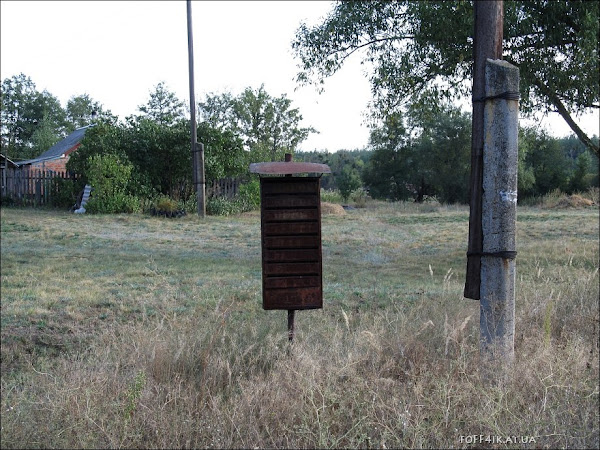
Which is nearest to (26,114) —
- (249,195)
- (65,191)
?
(65,191)

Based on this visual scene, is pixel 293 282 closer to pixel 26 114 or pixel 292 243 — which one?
pixel 292 243

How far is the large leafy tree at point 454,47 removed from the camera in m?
8.33

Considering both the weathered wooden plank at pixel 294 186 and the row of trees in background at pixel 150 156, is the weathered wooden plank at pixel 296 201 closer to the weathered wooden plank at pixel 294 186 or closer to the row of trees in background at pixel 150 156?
the weathered wooden plank at pixel 294 186

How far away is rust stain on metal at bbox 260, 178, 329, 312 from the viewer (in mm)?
4500

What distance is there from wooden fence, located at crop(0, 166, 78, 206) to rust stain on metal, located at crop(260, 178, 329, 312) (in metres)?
19.4

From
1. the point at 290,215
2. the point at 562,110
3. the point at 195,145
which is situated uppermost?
the point at 195,145

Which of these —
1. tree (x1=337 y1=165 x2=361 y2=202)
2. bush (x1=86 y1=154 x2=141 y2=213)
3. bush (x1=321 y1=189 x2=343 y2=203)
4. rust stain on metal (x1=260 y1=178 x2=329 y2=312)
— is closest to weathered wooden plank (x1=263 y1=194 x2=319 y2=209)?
rust stain on metal (x1=260 y1=178 x2=329 y2=312)

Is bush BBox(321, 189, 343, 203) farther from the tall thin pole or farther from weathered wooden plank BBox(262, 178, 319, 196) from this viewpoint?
weathered wooden plank BBox(262, 178, 319, 196)

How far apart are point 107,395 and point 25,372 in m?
1.90

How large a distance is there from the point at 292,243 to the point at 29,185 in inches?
806

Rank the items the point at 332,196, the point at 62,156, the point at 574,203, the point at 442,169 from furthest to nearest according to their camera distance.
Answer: the point at 332,196, the point at 442,169, the point at 574,203, the point at 62,156

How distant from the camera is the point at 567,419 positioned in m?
3.28

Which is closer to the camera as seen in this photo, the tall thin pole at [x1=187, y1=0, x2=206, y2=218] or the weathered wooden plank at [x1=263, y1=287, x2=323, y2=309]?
the weathered wooden plank at [x1=263, y1=287, x2=323, y2=309]

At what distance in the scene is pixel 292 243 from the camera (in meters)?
4.53
